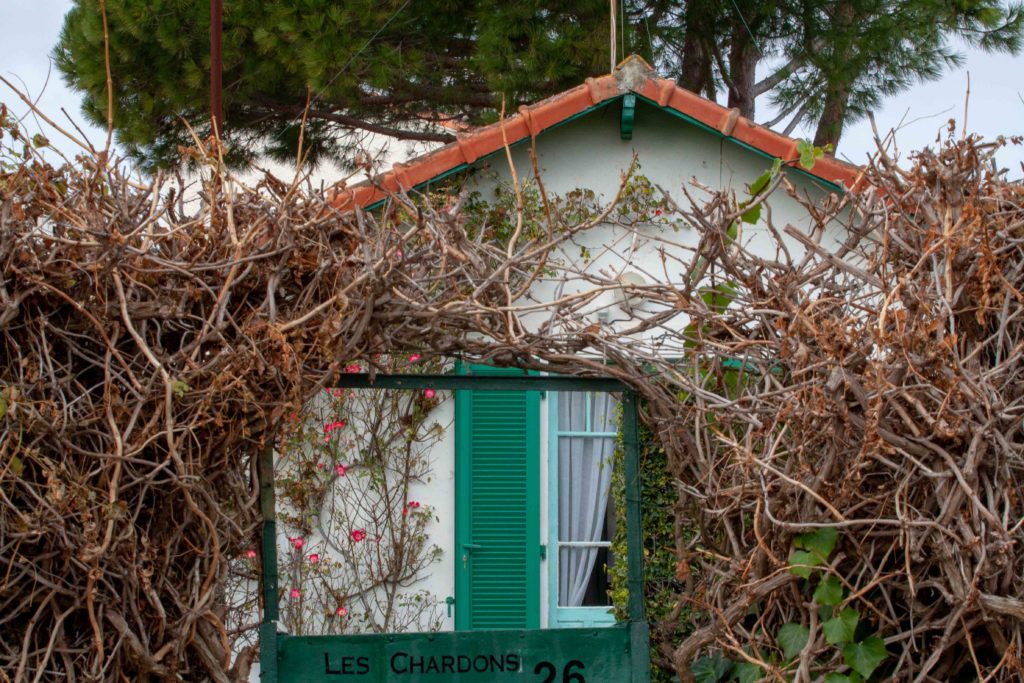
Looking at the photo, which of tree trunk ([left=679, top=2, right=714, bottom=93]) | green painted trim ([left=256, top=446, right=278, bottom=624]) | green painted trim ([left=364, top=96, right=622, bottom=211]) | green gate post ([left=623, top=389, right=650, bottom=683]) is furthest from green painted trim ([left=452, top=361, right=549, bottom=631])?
tree trunk ([left=679, top=2, right=714, bottom=93])

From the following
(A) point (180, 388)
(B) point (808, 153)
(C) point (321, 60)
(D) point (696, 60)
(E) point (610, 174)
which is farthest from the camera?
(D) point (696, 60)

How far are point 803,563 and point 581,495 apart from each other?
3442mm

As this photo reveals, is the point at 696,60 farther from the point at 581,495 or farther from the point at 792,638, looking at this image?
the point at 792,638

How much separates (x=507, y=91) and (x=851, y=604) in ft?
20.1

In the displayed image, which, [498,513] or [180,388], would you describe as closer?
[180,388]

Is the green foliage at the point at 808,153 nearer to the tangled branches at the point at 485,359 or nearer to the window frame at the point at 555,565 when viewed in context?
the tangled branches at the point at 485,359

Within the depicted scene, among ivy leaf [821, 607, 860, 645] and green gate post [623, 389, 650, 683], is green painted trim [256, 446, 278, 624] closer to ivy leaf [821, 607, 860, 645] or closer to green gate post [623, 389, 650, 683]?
green gate post [623, 389, 650, 683]

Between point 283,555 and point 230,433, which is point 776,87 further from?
point 230,433

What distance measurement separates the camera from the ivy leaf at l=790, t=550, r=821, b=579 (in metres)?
4.15

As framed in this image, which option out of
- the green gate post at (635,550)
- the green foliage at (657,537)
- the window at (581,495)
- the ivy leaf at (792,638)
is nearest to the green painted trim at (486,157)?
the window at (581,495)

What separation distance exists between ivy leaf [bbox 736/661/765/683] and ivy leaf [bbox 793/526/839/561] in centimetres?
50

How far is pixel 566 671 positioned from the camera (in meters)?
4.41

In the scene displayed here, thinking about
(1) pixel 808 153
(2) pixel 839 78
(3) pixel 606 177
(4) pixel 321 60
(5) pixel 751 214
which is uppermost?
(2) pixel 839 78

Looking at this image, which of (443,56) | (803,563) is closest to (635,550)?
(803,563)
